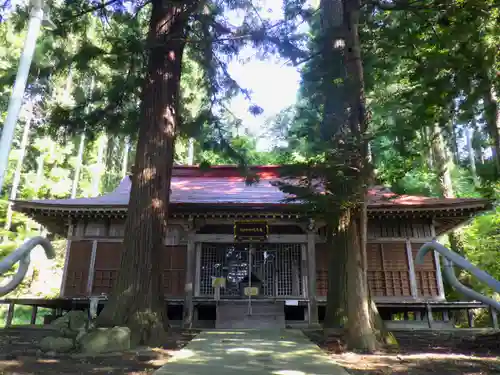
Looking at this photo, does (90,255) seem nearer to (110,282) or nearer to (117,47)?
(110,282)

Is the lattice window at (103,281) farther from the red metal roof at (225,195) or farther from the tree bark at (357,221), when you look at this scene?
the tree bark at (357,221)

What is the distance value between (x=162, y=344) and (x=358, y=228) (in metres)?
3.59

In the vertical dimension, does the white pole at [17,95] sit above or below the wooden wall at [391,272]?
above

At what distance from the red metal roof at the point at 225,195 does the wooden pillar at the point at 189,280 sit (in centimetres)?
115

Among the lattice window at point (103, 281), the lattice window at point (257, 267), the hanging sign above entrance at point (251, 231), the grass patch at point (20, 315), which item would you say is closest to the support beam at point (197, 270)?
the lattice window at point (257, 267)

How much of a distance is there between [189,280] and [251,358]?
200 inches

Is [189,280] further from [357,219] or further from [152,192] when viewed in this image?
[357,219]

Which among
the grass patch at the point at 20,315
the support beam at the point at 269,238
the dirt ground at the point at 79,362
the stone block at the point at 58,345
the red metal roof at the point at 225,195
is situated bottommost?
the grass patch at the point at 20,315

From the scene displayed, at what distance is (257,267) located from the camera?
11.8 metres

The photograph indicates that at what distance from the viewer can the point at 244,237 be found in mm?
10250

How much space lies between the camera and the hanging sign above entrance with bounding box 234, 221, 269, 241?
10.2 m

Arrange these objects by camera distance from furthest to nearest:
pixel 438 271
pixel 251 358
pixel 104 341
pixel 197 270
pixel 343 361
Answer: pixel 438 271, pixel 197 270, pixel 104 341, pixel 251 358, pixel 343 361

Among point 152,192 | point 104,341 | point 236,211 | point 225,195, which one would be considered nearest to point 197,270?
point 236,211

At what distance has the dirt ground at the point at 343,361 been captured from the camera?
407 cm
